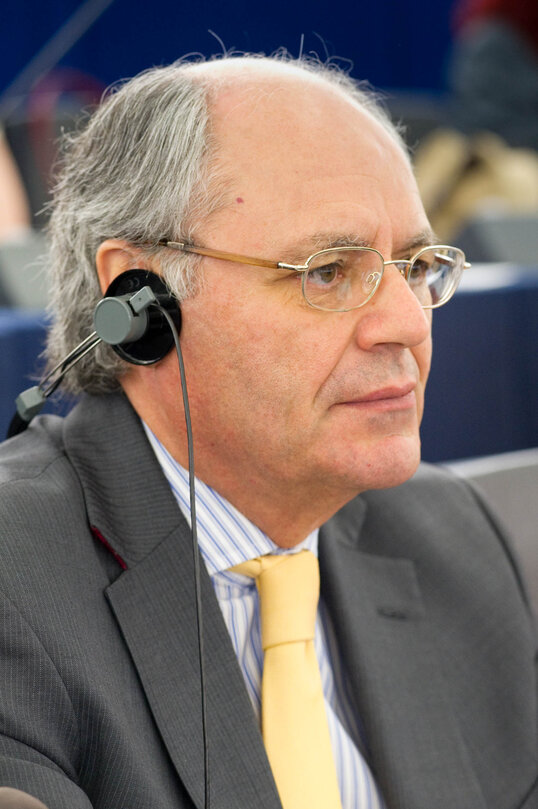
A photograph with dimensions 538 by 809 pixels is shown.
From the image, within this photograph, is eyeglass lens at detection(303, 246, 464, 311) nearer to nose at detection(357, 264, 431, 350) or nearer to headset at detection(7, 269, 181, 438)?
nose at detection(357, 264, 431, 350)

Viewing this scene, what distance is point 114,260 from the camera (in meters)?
1.29

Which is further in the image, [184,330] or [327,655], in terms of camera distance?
[327,655]

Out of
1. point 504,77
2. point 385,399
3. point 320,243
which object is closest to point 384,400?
point 385,399

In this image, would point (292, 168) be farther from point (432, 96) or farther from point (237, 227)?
point (432, 96)

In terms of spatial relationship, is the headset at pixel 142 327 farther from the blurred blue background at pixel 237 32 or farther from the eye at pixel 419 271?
the blurred blue background at pixel 237 32

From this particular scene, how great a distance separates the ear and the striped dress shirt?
0.23 m

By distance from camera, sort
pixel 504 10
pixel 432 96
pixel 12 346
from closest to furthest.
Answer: pixel 12 346, pixel 504 10, pixel 432 96

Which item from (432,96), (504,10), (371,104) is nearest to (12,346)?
(371,104)

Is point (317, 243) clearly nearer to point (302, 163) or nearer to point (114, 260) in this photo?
point (302, 163)

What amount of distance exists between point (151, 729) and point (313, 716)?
0.21m

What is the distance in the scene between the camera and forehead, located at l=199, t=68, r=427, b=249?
118 centimetres

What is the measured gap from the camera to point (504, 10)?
6.07 meters

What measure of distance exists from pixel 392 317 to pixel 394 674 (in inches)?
19.8

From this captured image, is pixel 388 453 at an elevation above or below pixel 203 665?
above
